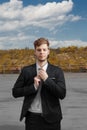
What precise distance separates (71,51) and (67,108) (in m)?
39.9

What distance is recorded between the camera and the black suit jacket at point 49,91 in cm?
461

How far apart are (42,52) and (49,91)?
429 millimetres

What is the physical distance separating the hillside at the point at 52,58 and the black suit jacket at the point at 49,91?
129ft

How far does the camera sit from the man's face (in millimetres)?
4668

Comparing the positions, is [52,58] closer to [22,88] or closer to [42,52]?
[22,88]

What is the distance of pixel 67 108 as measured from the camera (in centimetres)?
1359

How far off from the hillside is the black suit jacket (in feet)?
129

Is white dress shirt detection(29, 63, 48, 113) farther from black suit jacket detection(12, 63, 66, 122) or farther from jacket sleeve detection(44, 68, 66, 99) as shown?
jacket sleeve detection(44, 68, 66, 99)

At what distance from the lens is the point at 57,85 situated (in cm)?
463

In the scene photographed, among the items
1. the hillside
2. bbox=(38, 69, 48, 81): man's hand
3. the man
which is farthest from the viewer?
the hillside

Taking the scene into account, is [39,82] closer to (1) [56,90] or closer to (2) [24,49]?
(1) [56,90]

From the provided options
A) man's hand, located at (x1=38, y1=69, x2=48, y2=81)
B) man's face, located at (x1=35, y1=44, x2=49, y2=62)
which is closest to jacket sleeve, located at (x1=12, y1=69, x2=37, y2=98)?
man's hand, located at (x1=38, y1=69, x2=48, y2=81)

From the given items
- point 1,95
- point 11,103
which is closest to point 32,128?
point 11,103

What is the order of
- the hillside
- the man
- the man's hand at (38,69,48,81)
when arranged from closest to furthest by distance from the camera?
the man's hand at (38,69,48,81) → the man → the hillside
